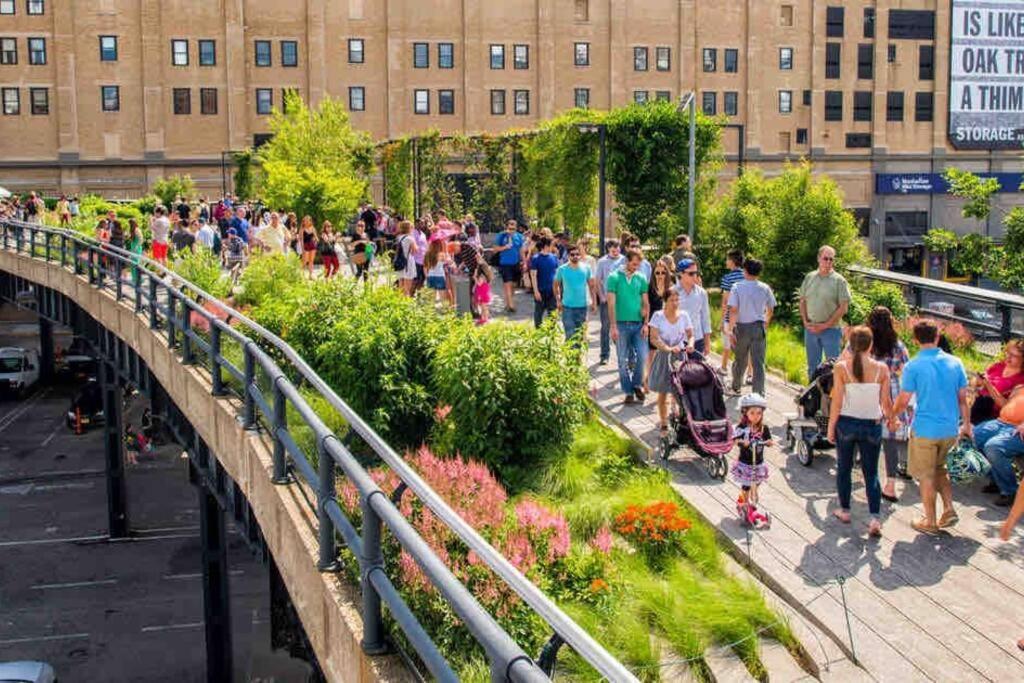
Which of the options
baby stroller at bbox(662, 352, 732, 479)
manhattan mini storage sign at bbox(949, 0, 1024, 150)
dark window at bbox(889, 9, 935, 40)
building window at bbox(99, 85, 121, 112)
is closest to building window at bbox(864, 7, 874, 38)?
dark window at bbox(889, 9, 935, 40)

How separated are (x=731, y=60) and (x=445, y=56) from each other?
17653mm

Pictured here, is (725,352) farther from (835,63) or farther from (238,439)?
(835,63)

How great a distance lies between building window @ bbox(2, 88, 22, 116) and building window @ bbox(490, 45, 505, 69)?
2651 centimetres

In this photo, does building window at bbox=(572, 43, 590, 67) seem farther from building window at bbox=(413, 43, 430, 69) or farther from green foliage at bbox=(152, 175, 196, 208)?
green foliage at bbox=(152, 175, 196, 208)

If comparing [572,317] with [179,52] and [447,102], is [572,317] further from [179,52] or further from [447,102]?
[179,52]

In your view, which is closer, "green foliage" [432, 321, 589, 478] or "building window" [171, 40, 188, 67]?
"green foliage" [432, 321, 589, 478]

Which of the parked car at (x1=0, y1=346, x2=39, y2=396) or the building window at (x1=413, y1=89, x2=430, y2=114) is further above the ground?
the building window at (x1=413, y1=89, x2=430, y2=114)

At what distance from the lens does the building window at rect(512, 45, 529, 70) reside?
230ft

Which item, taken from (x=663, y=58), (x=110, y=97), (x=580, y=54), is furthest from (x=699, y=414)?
(x=663, y=58)

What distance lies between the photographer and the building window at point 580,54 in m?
70.8

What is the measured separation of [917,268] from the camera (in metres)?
76.6

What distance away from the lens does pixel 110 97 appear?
67.1 metres

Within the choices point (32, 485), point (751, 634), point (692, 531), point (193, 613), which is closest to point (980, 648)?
point (751, 634)

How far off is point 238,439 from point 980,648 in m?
6.56
